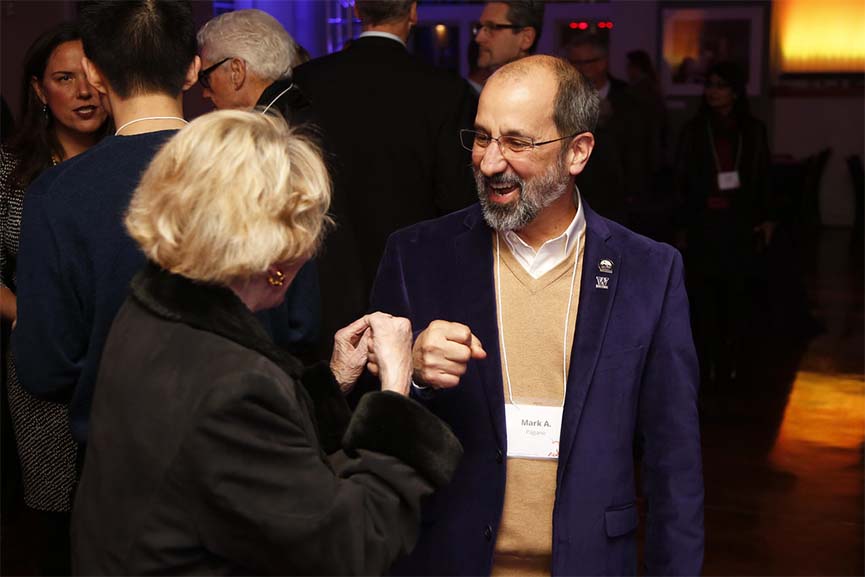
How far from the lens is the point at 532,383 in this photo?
6.97ft

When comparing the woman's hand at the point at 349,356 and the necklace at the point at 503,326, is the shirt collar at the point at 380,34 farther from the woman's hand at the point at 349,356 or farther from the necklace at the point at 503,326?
the woman's hand at the point at 349,356

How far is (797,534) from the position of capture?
4.39 metres

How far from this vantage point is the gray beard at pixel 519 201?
212 cm

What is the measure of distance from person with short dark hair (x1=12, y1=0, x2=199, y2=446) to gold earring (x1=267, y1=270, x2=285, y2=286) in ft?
1.75

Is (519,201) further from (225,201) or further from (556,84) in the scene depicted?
(225,201)

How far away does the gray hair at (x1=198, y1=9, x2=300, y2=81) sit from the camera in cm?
335

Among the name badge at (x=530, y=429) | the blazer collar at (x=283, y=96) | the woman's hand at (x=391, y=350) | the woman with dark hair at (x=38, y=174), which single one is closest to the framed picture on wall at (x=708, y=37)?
the blazer collar at (x=283, y=96)

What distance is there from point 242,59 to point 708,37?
11994 mm

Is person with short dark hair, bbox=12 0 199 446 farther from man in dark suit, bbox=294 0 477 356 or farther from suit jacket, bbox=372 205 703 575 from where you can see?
man in dark suit, bbox=294 0 477 356

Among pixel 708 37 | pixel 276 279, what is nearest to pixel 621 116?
pixel 276 279

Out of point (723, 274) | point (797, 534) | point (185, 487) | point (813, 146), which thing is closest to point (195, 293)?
point (185, 487)

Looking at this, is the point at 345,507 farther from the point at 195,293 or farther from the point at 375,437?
the point at 195,293

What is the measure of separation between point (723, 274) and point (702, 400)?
734mm

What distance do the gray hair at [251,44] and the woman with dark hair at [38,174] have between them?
15.6 inches
